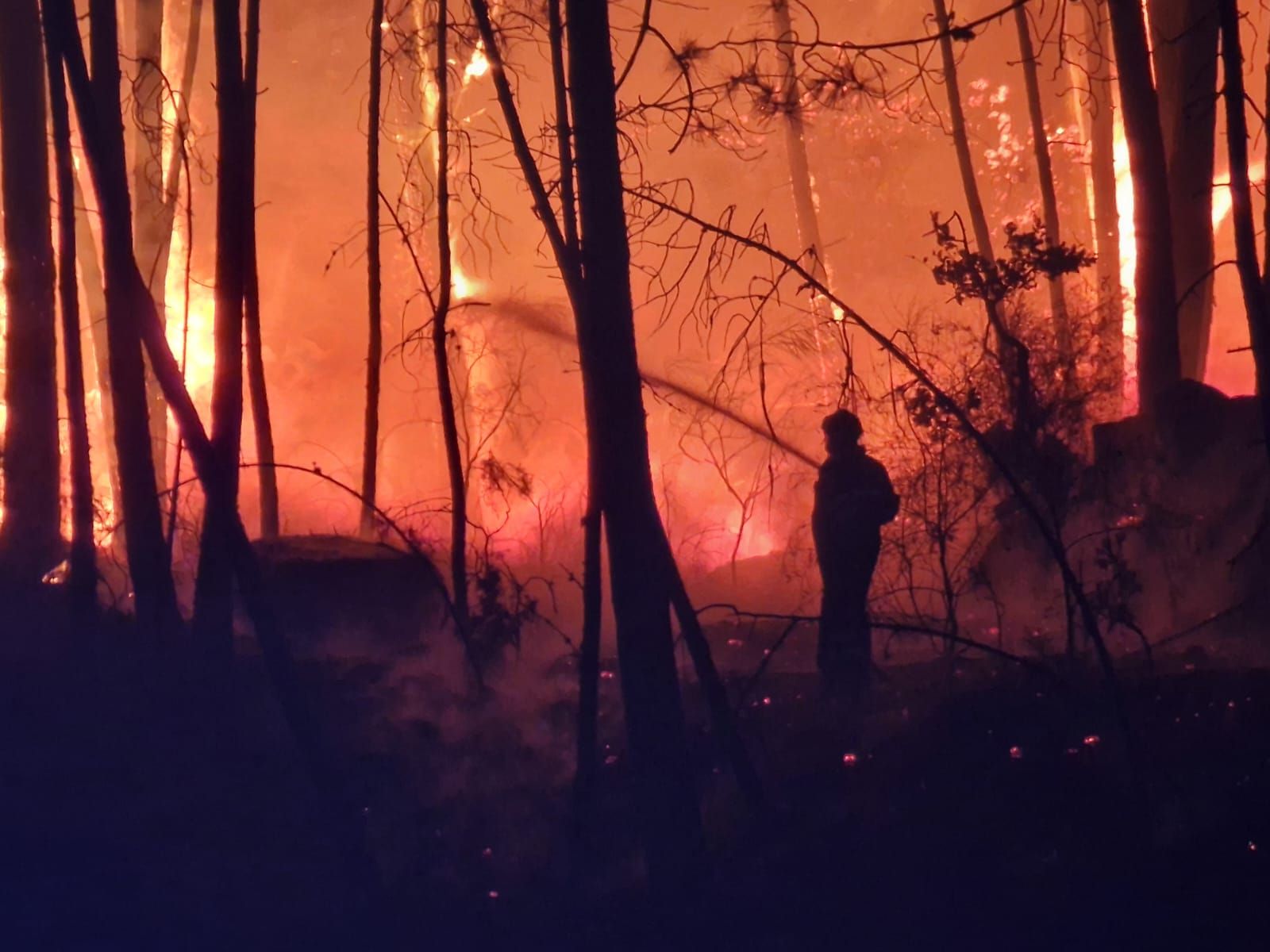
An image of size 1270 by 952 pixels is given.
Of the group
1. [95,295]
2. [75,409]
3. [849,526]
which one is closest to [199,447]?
[75,409]

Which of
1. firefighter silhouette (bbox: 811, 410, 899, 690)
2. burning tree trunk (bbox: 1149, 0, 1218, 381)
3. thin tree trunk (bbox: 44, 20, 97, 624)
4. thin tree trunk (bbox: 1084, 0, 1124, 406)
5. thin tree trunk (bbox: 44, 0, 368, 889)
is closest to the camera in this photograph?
thin tree trunk (bbox: 44, 0, 368, 889)

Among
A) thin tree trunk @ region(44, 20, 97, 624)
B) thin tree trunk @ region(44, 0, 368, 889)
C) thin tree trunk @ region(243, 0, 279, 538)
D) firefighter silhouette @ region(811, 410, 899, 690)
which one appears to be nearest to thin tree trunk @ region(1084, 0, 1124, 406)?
firefighter silhouette @ region(811, 410, 899, 690)

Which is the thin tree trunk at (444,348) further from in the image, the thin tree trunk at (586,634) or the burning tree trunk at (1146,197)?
the burning tree trunk at (1146,197)

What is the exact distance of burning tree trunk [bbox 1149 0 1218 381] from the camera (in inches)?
334

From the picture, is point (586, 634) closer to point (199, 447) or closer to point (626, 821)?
point (626, 821)

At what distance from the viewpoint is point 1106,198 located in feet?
42.2

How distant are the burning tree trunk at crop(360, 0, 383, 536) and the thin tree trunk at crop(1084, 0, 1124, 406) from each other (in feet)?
16.4

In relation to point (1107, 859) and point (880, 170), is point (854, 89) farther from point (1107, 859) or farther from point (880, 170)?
point (880, 170)

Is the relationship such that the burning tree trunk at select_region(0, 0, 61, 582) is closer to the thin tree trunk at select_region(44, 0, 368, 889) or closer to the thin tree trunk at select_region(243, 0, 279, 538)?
the thin tree trunk at select_region(243, 0, 279, 538)

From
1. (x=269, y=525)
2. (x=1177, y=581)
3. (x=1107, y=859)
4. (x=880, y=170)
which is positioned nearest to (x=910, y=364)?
(x=1107, y=859)

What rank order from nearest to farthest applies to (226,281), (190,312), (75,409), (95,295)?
(226,281) < (75,409) < (95,295) < (190,312)

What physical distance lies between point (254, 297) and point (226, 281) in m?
1.62

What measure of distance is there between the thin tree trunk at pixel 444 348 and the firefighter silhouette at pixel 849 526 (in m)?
2.30

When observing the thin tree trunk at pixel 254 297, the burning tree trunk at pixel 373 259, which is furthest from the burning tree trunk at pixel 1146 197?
the thin tree trunk at pixel 254 297
